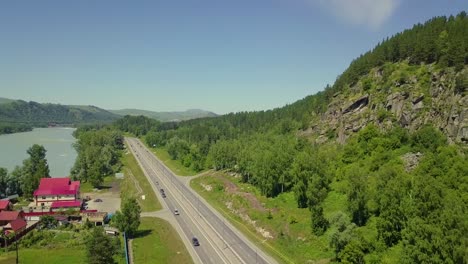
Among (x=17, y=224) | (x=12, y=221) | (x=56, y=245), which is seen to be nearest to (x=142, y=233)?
(x=56, y=245)

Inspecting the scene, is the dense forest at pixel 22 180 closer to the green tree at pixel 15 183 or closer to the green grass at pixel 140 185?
the green tree at pixel 15 183

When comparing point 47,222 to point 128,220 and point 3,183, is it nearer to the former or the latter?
point 128,220

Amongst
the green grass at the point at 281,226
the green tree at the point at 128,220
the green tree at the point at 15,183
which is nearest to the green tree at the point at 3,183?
the green tree at the point at 15,183

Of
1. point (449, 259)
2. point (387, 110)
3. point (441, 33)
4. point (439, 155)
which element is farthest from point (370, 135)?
point (449, 259)

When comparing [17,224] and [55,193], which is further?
[55,193]

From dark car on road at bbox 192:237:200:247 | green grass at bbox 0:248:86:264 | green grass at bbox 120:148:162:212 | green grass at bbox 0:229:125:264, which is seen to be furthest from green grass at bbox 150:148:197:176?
green grass at bbox 0:248:86:264

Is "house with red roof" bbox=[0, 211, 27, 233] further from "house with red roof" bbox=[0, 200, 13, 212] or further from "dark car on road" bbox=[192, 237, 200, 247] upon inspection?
"dark car on road" bbox=[192, 237, 200, 247]

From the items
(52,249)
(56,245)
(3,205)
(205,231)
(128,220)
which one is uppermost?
(128,220)
